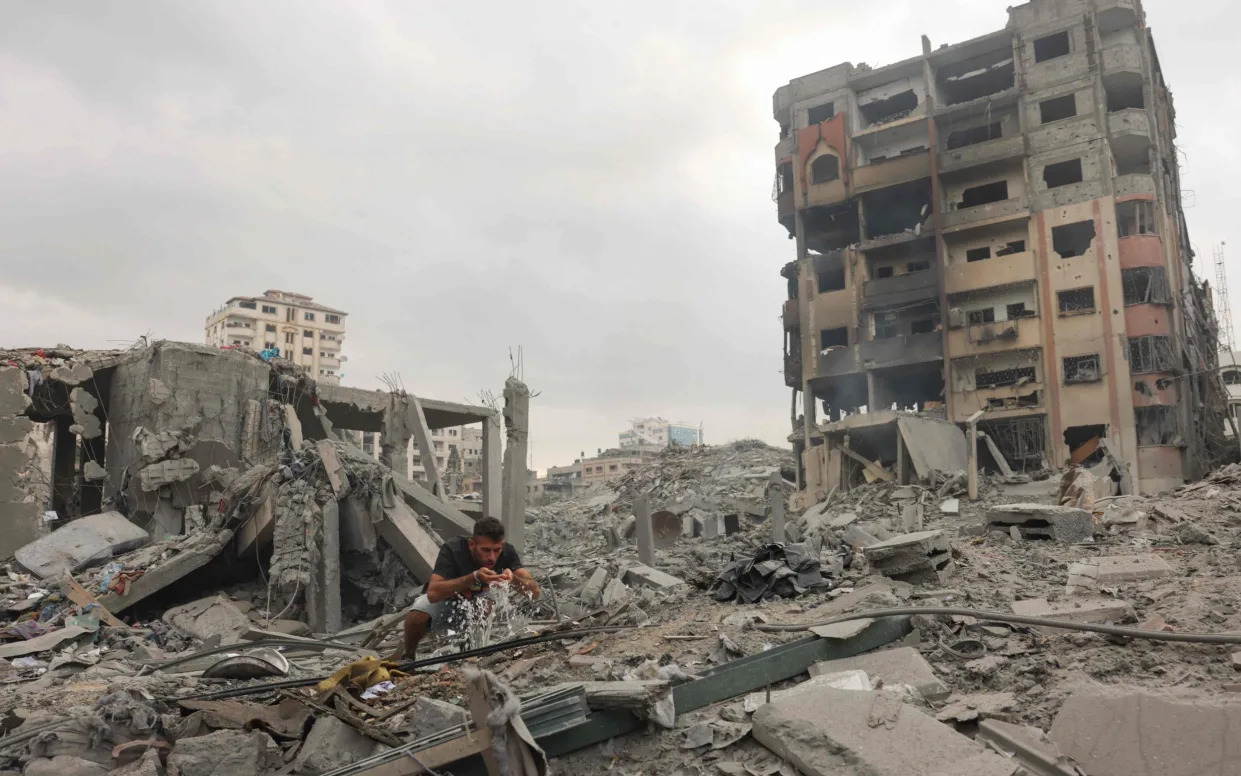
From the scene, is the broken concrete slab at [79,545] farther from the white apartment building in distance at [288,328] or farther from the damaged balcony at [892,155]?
the white apartment building in distance at [288,328]

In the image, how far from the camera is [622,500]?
29906 mm

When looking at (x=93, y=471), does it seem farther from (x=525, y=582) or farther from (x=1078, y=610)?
(x=1078, y=610)

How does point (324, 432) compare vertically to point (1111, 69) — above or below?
below

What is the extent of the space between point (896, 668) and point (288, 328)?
75511 millimetres

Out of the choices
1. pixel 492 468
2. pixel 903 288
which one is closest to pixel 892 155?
pixel 903 288

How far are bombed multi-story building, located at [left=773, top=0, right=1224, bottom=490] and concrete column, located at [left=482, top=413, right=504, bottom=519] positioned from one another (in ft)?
37.6

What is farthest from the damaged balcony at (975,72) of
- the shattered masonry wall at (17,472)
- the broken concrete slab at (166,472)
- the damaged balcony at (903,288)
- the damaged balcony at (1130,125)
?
the shattered masonry wall at (17,472)

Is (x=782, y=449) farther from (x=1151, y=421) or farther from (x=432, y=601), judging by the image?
(x=432, y=601)

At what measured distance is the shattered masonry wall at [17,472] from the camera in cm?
1088

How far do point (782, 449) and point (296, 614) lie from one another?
32317 mm

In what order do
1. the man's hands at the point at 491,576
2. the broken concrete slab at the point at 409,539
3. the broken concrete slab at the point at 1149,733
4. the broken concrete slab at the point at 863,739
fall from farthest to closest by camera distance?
the broken concrete slab at the point at 409,539 → the man's hands at the point at 491,576 → the broken concrete slab at the point at 863,739 → the broken concrete slab at the point at 1149,733

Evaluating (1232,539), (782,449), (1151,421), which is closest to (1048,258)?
(1151,421)

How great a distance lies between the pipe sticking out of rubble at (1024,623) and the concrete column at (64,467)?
13.1 m

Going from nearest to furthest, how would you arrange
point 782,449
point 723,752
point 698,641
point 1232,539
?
point 723,752 < point 698,641 < point 1232,539 < point 782,449
